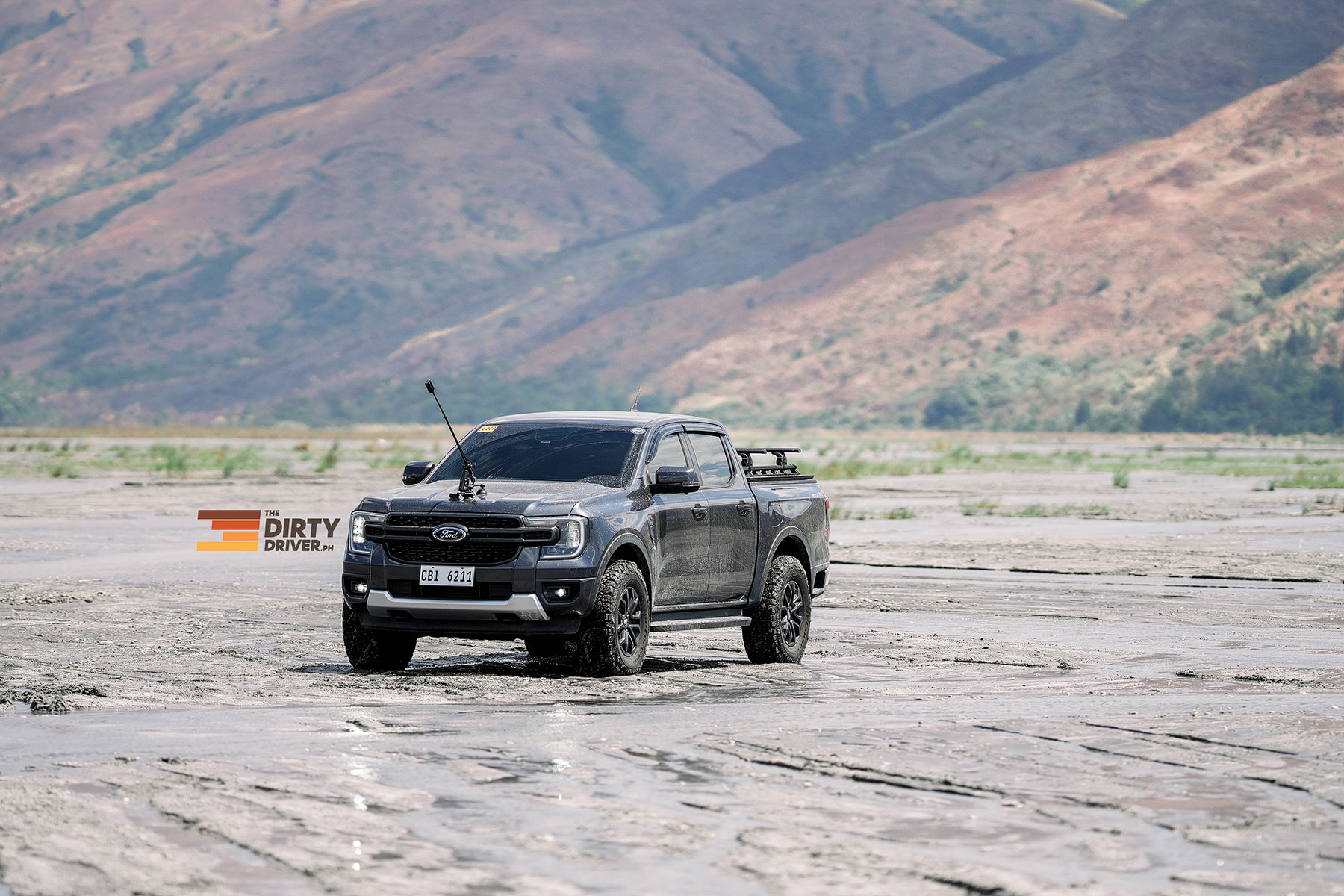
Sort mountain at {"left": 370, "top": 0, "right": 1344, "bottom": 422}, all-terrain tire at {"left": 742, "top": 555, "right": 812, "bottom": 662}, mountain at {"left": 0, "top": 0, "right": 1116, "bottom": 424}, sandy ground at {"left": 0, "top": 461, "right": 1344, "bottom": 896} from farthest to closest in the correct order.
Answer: mountain at {"left": 0, "top": 0, "right": 1116, "bottom": 424}
mountain at {"left": 370, "top": 0, "right": 1344, "bottom": 422}
all-terrain tire at {"left": 742, "top": 555, "right": 812, "bottom": 662}
sandy ground at {"left": 0, "top": 461, "right": 1344, "bottom": 896}

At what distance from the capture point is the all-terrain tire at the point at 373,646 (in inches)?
553

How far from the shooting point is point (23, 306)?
169 meters

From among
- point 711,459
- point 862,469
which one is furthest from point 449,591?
point 862,469

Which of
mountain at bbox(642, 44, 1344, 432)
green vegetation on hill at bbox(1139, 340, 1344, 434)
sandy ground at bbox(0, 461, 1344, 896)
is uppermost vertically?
mountain at bbox(642, 44, 1344, 432)

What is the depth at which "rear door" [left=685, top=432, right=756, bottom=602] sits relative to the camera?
49.9ft

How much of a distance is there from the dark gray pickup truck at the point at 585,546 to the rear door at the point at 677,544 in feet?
0.04

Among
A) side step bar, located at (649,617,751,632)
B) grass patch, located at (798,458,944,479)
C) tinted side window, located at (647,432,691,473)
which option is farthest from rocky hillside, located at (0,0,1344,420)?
side step bar, located at (649,617,751,632)

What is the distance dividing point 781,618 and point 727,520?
0.91m

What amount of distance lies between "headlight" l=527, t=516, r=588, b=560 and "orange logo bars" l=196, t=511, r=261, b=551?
1530cm

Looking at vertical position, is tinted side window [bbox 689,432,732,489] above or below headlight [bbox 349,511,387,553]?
above

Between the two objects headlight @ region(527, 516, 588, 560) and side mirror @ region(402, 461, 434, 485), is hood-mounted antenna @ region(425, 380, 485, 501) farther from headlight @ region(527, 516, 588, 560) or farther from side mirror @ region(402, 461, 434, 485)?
headlight @ region(527, 516, 588, 560)

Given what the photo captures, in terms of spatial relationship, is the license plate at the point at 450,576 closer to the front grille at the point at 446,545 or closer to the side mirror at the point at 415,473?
the front grille at the point at 446,545

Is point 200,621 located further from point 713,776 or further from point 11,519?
point 11,519

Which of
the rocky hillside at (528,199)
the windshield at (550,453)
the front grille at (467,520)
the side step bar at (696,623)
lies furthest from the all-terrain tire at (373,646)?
the rocky hillside at (528,199)
